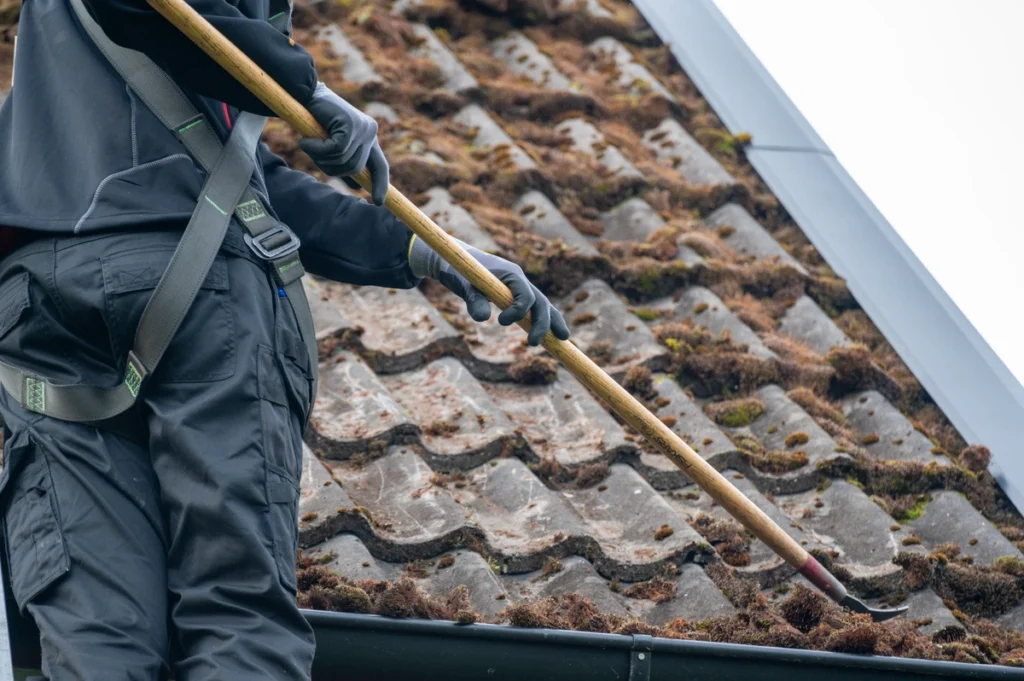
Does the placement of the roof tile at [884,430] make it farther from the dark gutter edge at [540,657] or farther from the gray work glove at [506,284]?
the gray work glove at [506,284]

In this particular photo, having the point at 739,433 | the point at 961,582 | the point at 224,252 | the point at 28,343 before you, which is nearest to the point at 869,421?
the point at 739,433

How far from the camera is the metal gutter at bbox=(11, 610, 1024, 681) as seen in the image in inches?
86.8

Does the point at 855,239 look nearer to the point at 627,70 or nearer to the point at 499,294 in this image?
the point at 627,70

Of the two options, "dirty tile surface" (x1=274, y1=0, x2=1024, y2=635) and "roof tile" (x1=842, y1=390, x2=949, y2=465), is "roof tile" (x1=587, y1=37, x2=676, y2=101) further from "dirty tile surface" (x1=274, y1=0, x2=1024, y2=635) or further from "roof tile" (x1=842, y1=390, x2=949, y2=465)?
"roof tile" (x1=842, y1=390, x2=949, y2=465)

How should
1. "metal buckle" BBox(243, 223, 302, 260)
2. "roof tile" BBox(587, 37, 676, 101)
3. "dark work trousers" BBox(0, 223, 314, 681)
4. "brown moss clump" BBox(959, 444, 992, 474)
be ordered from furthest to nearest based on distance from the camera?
"roof tile" BBox(587, 37, 676, 101) → "brown moss clump" BBox(959, 444, 992, 474) → "metal buckle" BBox(243, 223, 302, 260) → "dark work trousers" BBox(0, 223, 314, 681)

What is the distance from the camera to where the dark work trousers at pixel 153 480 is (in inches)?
70.1

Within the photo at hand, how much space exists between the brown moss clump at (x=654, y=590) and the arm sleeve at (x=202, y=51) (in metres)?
1.26

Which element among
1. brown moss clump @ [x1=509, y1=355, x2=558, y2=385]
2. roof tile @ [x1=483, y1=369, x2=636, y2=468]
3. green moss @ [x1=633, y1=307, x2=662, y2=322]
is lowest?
roof tile @ [x1=483, y1=369, x2=636, y2=468]

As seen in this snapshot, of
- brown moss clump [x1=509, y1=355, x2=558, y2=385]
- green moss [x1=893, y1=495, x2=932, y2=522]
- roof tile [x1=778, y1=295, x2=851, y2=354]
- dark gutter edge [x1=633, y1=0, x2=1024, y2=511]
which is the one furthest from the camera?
roof tile [x1=778, y1=295, x2=851, y2=354]

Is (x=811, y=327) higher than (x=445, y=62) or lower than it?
lower

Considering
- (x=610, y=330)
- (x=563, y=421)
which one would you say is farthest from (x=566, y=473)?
(x=610, y=330)

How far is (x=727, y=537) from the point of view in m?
2.92

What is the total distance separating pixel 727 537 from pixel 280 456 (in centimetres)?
133

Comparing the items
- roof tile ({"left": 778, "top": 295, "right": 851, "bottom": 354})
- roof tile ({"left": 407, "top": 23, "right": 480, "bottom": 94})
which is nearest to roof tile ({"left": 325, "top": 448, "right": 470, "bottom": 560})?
roof tile ({"left": 778, "top": 295, "right": 851, "bottom": 354})
